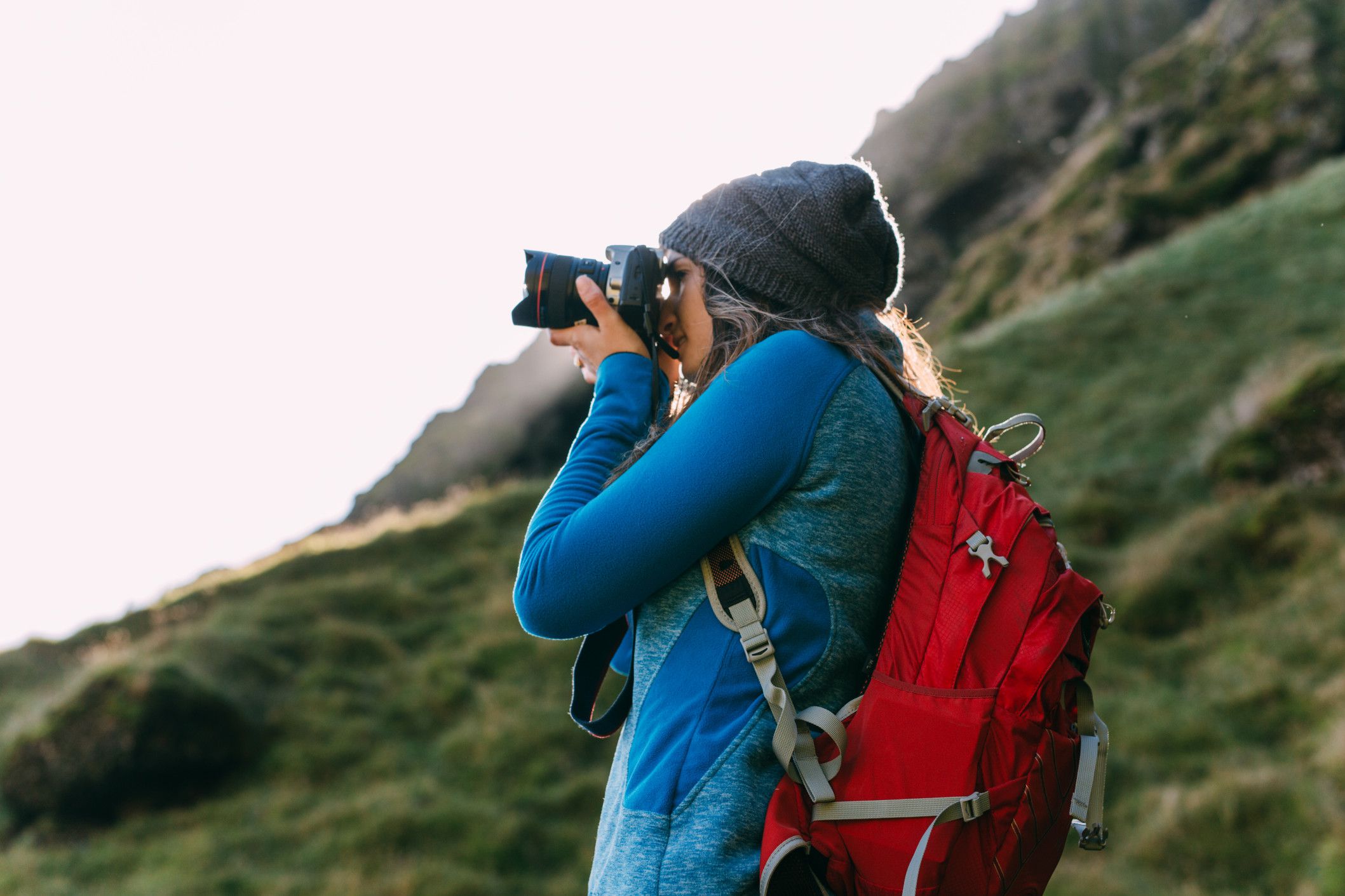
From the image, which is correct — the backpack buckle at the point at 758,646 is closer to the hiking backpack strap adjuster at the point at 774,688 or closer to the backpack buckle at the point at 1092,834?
the hiking backpack strap adjuster at the point at 774,688

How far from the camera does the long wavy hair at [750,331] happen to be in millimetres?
1464

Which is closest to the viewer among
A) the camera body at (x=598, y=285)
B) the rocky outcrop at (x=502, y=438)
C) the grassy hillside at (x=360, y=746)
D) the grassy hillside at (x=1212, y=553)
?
the camera body at (x=598, y=285)

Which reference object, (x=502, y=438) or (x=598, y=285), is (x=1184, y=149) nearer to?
(x=502, y=438)

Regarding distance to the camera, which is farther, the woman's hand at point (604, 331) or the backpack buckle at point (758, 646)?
the woman's hand at point (604, 331)

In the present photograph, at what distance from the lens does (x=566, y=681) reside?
317 inches

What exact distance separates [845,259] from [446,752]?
657 cm

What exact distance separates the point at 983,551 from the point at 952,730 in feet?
0.81

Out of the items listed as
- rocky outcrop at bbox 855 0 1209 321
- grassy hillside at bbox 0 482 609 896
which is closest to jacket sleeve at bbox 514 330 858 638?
grassy hillside at bbox 0 482 609 896

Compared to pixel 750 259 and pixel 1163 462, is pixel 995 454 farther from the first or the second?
pixel 1163 462

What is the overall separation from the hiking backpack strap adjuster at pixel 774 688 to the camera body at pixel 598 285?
1.64 feet

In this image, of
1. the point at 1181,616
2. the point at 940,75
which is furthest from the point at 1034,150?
the point at 1181,616

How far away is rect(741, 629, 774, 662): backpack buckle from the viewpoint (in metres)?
1.27

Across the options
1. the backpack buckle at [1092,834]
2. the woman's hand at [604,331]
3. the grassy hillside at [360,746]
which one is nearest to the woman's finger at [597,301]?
the woman's hand at [604,331]

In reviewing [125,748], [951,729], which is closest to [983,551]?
[951,729]
